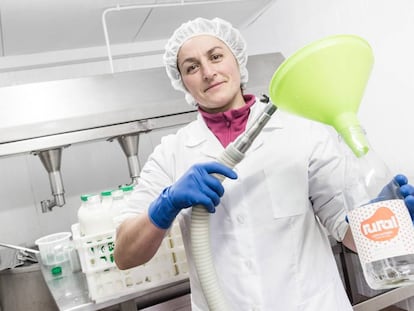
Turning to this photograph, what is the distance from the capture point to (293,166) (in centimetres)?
100

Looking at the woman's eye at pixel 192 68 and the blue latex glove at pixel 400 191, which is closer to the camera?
the blue latex glove at pixel 400 191

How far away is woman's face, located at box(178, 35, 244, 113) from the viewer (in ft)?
3.35

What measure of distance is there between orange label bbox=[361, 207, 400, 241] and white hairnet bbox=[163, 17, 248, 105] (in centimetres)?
69

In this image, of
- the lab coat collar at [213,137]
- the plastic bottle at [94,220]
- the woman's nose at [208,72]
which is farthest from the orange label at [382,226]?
the plastic bottle at [94,220]

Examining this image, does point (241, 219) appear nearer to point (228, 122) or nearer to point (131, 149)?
point (228, 122)

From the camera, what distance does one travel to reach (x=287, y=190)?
0.99 meters

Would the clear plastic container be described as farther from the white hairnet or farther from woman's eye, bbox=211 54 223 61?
woman's eye, bbox=211 54 223 61

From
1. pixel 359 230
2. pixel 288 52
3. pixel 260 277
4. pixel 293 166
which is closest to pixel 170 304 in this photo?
pixel 260 277

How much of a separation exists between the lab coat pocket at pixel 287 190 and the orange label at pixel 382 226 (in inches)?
12.5

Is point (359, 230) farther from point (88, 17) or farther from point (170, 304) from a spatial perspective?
point (88, 17)

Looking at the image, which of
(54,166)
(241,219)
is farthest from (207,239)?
(54,166)

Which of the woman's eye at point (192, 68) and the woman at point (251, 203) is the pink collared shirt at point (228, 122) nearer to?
the woman at point (251, 203)

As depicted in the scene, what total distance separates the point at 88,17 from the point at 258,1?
3.42 feet

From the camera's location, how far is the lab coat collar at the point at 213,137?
106 cm
